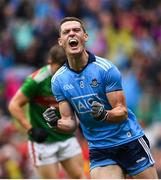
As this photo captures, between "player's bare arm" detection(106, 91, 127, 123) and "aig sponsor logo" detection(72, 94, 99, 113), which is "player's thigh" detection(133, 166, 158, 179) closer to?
"player's bare arm" detection(106, 91, 127, 123)

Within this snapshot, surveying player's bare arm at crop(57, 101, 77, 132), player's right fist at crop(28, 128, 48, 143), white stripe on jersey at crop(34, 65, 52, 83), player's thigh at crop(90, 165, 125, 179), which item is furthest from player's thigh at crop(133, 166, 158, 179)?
white stripe on jersey at crop(34, 65, 52, 83)

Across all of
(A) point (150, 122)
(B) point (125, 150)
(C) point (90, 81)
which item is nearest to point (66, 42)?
(C) point (90, 81)

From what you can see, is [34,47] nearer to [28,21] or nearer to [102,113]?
[28,21]

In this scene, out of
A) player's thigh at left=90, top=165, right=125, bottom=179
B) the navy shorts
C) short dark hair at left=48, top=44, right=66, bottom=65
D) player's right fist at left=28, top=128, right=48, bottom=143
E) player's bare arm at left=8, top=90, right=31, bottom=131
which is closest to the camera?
player's thigh at left=90, top=165, right=125, bottom=179

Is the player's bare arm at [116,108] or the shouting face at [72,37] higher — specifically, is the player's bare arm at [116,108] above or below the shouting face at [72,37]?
below

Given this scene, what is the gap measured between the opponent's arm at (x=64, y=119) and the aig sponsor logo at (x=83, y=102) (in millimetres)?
122

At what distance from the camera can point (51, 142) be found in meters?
10.3

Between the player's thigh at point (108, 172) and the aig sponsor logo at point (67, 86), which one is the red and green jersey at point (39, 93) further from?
the player's thigh at point (108, 172)

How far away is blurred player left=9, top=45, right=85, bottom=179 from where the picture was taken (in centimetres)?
991

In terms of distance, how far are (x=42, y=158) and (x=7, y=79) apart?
4329mm

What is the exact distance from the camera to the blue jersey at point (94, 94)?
25.6ft

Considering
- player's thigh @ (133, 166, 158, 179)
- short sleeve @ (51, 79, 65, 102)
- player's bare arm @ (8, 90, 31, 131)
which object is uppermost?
short sleeve @ (51, 79, 65, 102)

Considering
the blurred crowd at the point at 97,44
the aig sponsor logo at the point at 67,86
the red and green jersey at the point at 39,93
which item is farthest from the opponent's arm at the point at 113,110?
the blurred crowd at the point at 97,44

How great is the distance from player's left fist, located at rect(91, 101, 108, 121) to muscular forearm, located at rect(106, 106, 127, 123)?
0.11 meters
